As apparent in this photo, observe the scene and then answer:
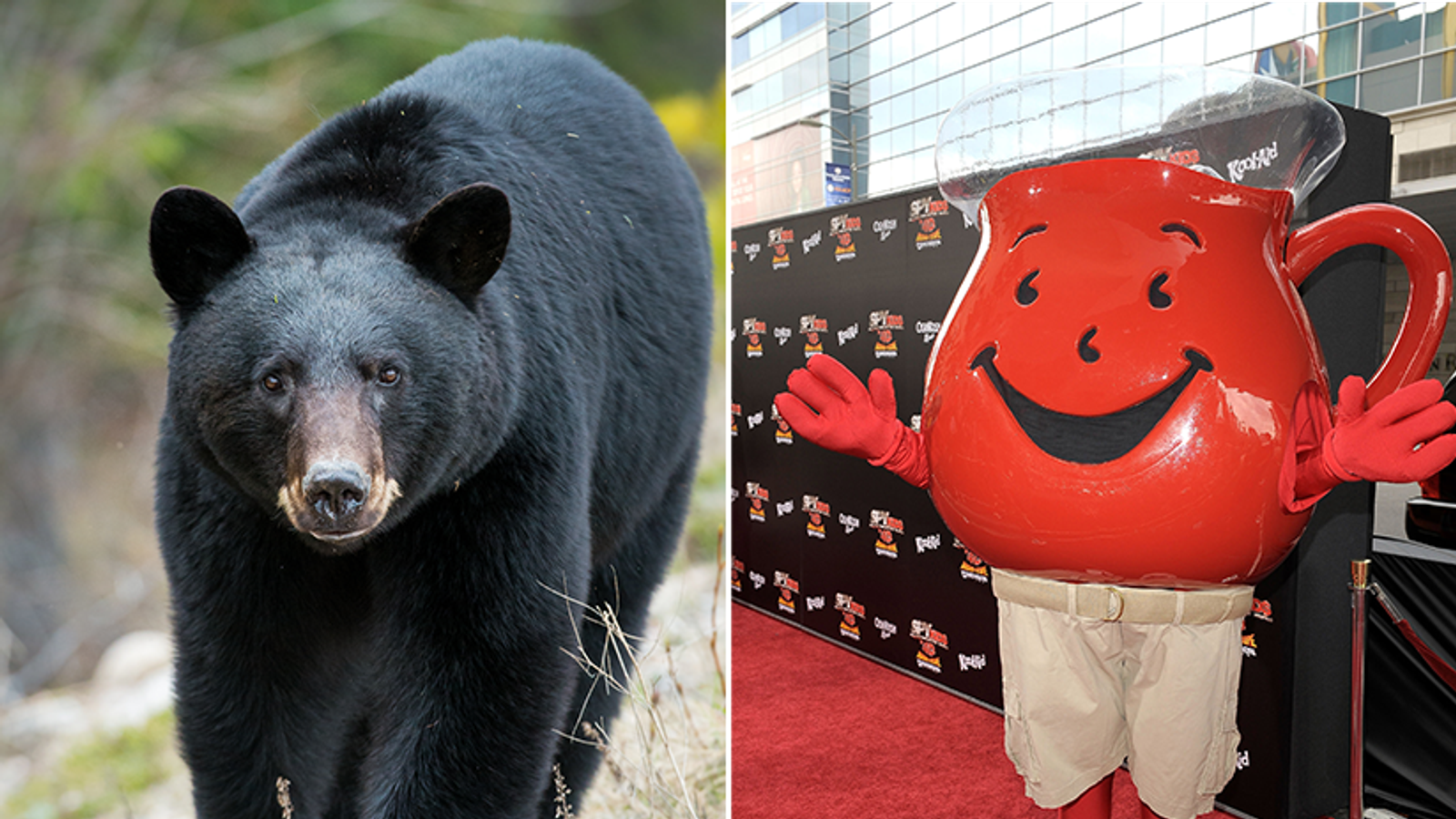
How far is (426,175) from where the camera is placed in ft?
5.10

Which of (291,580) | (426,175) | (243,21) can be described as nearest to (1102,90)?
(426,175)

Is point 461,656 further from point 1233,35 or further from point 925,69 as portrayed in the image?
point 1233,35

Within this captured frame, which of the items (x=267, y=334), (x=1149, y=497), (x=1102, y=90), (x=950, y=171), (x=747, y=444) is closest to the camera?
Result: (x=267, y=334)

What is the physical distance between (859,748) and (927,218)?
2388 mm

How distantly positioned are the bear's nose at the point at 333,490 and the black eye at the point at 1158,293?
133 cm

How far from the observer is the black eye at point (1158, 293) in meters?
1.63

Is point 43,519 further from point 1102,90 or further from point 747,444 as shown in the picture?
point 747,444

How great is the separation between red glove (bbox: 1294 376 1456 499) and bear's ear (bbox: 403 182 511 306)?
141cm

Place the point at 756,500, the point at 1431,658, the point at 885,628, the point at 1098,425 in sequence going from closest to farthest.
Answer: the point at 1098,425 < the point at 1431,658 < the point at 885,628 < the point at 756,500

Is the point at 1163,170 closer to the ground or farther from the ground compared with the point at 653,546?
farther from the ground

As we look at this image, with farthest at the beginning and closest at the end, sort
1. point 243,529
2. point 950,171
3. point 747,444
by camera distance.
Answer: point 747,444 → point 950,171 → point 243,529

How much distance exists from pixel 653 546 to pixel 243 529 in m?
0.86

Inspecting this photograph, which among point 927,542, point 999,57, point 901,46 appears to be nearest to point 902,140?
point 901,46

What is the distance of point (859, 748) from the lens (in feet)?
12.6
